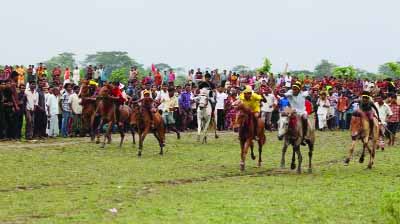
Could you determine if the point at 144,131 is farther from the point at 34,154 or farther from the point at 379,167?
the point at 379,167

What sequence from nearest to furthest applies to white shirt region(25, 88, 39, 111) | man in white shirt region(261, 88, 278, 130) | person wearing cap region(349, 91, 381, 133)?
person wearing cap region(349, 91, 381, 133) < white shirt region(25, 88, 39, 111) < man in white shirt region(261, 88, 278, 130)

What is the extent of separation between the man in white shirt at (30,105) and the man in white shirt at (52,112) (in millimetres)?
970

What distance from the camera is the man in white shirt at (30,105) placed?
28188mm

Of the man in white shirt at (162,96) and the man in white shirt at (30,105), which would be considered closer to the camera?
the man in white shirt at (30,105)

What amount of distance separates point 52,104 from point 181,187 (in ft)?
43.8

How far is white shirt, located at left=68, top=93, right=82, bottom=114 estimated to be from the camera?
30328 mm

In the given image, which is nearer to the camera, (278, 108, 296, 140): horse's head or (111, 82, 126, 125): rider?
(278, 108, 296, 140): horse's head

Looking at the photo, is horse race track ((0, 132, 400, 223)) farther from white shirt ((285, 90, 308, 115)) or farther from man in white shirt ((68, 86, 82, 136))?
man in white shirt ((68, 86, 82, 136))

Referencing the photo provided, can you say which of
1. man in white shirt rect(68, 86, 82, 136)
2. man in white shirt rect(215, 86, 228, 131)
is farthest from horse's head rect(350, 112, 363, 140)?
man in white shirt rect(215, 86, 228, 131)

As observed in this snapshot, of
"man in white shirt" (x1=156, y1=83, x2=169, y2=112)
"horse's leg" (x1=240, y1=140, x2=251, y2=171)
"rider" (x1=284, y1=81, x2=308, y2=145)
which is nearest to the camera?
"rider" (x1=284, y1=81, x2=308, y2=145)

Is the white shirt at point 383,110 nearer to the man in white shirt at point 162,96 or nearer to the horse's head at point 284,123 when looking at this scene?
the man in white shirt at point 162,96

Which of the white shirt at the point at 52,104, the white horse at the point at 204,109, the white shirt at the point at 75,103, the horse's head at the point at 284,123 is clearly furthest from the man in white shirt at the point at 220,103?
the horse's head at the point at 284,123

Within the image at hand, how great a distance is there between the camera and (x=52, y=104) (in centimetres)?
2992

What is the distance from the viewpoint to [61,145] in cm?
2681
